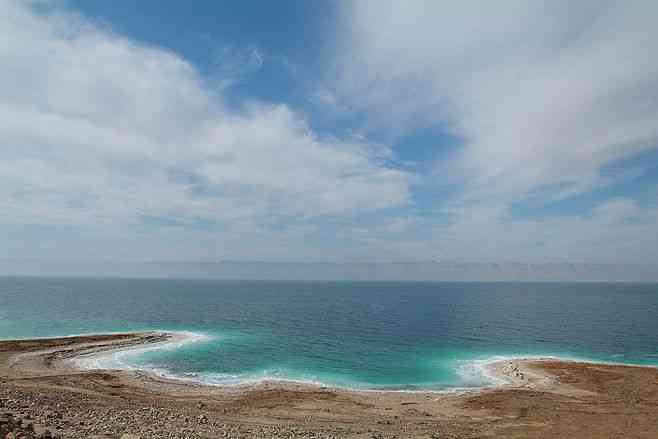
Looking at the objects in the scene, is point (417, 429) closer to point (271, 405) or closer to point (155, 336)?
point (271, 405)

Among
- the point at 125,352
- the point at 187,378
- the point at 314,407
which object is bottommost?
the point at 125,352

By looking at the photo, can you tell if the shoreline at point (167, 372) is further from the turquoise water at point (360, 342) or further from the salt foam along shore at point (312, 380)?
the turquoise water at point (360, 342)

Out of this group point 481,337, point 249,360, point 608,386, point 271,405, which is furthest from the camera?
point 481,337

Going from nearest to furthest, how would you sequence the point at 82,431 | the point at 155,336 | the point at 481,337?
the point at 82,431, the point at 155,336, the point at 481,337

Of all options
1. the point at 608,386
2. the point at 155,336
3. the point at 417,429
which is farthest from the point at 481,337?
the point at 155,336

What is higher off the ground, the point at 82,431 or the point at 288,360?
the point at 82,431

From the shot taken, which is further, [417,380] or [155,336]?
[155,336]

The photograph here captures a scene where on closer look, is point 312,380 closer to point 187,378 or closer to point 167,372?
point 187,378

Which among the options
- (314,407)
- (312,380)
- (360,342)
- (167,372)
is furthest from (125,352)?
(360,342)
